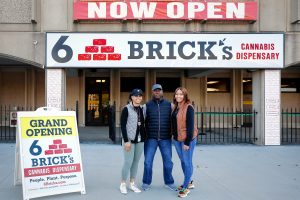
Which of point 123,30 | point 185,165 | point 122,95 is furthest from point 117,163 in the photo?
point 122,95

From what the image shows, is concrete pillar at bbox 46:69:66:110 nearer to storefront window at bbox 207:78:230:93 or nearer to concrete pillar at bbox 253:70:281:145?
concrete pillar at bbox 253:70:281:145

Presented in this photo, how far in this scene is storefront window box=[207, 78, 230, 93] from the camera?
19.8 meters

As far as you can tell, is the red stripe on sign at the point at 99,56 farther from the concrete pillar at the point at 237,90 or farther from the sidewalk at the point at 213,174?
the concrete pillar at the point at 237,90

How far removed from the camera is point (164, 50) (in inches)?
474

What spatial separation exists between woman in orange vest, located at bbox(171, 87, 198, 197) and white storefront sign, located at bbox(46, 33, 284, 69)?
621 cm

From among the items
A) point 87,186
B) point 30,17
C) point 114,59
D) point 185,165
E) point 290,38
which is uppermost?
point 30,17

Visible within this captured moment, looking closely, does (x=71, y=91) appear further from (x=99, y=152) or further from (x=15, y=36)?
(x=99, y=152)

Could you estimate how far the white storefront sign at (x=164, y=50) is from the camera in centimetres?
1194

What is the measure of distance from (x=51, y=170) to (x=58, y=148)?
1.31 ft

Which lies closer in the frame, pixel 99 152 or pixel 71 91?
pixel 99 152

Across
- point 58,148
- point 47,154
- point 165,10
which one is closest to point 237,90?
point 165,10

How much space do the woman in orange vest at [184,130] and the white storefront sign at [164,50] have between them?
621cm

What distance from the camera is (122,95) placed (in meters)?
19.4

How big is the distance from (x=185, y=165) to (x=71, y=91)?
14296 mm
